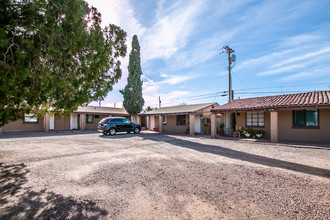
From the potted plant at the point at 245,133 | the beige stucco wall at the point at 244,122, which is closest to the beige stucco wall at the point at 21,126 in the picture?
the beige stucco wall at the point at 244,122

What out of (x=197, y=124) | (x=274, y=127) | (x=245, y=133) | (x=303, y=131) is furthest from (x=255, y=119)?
(x=197, y=124)

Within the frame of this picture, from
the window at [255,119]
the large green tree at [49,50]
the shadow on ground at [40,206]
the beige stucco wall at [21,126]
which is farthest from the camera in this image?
the beige stucco wall at [21,126]

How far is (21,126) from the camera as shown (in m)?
19.1

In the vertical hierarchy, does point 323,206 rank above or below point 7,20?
below

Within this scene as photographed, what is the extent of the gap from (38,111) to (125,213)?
475 centimetres

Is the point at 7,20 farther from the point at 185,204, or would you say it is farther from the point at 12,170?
the point at 185,204

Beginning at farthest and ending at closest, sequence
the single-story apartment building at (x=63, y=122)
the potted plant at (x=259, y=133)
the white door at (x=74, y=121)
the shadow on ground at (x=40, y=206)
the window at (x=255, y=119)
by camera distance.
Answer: the white door at (x=74, y=121)
the single-story apartment building at (x=63, y=122)
the window at (x=255, y=119)
the potted plant at (x=259, y=133)
the shadow on ground at (x=40, y=206)

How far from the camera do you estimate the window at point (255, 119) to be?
1355 centimetres

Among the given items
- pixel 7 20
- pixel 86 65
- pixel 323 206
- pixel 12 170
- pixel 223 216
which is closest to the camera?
pixel 223 216

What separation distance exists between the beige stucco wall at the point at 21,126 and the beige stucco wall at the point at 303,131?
82.5 ft

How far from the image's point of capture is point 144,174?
192 inches

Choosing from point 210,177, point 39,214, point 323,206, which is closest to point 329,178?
point 323,206

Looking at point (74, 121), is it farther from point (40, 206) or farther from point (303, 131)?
point (303, 131)

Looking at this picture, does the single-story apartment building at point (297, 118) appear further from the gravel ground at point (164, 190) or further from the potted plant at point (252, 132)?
the gravel ground at point (164, 190)
